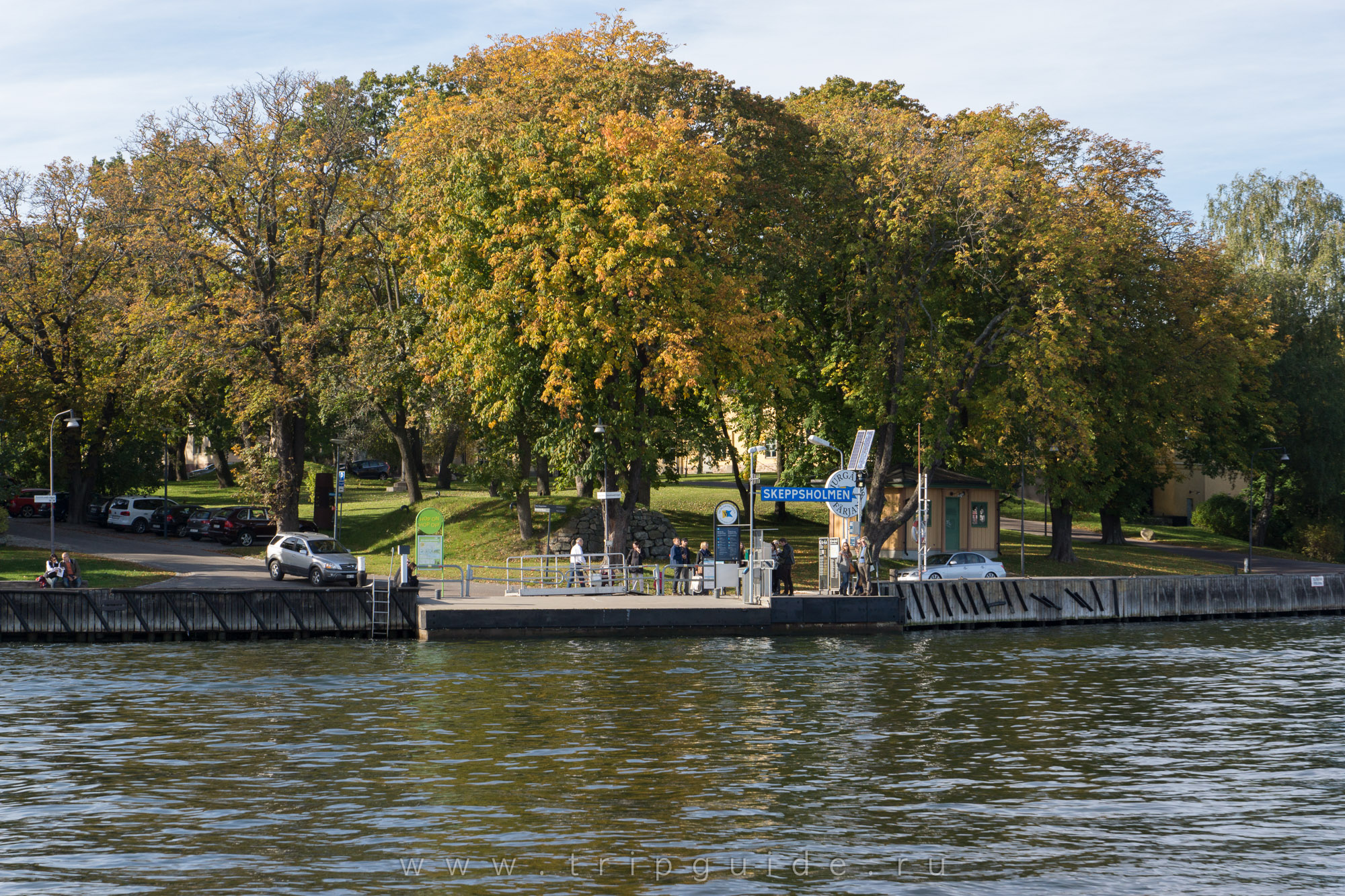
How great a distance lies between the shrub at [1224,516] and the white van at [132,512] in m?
63.8

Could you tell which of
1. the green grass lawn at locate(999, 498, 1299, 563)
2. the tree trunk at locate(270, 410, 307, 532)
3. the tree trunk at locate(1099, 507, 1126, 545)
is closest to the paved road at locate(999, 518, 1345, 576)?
the green grass lawn at locate(999, 498, 1299, 563)

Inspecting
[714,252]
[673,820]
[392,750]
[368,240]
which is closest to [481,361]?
[714,252]

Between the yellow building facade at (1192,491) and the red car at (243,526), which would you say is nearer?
the red car at (243,526)

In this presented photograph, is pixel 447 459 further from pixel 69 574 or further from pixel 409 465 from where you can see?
pixel 69 574

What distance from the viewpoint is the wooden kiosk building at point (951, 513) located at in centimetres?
5731

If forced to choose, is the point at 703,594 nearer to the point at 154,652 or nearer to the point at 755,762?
the point at 154,652

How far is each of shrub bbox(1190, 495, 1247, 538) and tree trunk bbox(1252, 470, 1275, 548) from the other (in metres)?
2.39

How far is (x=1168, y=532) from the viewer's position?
81.2 m

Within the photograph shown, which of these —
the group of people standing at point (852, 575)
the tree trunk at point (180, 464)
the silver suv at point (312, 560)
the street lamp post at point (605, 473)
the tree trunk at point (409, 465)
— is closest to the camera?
the group of people standing at point (852, 575)

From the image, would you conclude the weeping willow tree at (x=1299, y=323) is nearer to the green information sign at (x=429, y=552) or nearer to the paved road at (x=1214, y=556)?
the paved road at (x=1214, y=556)

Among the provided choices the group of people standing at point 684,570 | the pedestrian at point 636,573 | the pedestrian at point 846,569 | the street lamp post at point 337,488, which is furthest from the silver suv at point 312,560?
the pedestrian at point 846,569

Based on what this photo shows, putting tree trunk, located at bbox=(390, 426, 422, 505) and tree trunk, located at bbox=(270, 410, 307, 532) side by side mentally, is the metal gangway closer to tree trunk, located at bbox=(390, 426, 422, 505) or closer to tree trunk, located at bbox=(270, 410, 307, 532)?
tree trunk, located at bbox=(270, 410, 307, 532)

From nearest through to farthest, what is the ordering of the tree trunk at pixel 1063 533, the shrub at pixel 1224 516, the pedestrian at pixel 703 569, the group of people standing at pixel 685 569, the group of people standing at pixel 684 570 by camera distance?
the group of people standing at pixel 684 570 < the group of people standing at pixel 685 569 < the pedestrian at pixel 703 569 < the tree trunk at pixel 1063 533 < the shrub at pixel 1224 516

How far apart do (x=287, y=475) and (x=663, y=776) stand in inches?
1682
